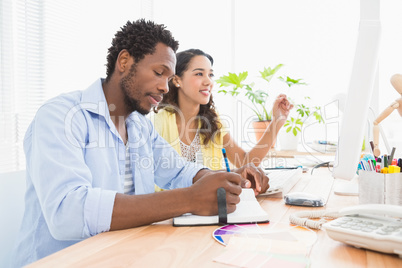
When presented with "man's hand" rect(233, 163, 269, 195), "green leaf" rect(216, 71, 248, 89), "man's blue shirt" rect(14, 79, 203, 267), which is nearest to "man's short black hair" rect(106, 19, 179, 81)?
"man's blue shirt" rect(14, 79, 203, 267)

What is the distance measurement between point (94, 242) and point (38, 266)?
13 centimetres

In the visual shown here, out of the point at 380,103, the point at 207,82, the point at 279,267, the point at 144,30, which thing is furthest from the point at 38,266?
the point at 380,103

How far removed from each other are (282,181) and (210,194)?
47 centimetres

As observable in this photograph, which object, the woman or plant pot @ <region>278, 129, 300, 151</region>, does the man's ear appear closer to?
the woman

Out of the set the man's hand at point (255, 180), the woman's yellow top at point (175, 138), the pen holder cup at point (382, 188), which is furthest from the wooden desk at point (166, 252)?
the woman's yellow top at point (175, 138)

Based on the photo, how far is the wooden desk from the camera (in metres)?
0.55

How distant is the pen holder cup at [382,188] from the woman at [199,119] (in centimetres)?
101

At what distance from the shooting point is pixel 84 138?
0.97 meters

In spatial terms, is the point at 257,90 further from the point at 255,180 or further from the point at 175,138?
the point at 255,180

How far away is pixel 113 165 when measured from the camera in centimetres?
106

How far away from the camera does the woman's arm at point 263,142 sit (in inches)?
72.5

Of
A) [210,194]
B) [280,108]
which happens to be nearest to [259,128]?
[280,108]

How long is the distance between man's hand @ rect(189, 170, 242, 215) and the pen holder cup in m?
0.36

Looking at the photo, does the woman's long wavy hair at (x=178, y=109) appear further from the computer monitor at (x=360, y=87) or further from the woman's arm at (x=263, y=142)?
the computer monitor at (x=360, y=87)
